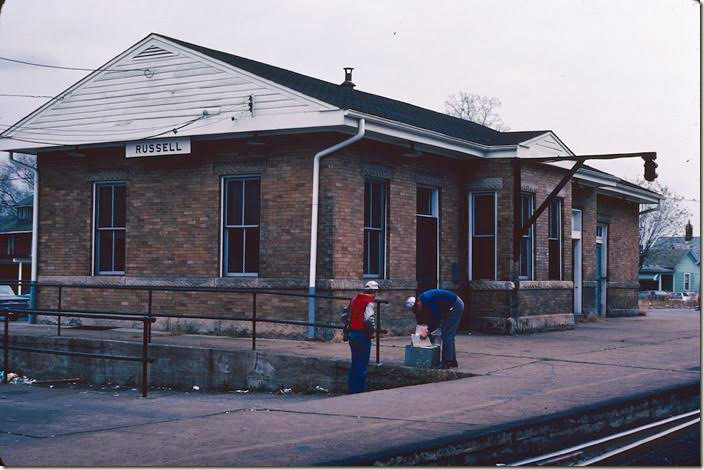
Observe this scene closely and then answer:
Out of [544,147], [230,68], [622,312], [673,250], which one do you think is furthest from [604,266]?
[673,250]

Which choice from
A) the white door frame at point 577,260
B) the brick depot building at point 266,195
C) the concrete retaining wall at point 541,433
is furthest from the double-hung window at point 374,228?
the white door frame at point 577,260

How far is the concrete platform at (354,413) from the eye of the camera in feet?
26.5

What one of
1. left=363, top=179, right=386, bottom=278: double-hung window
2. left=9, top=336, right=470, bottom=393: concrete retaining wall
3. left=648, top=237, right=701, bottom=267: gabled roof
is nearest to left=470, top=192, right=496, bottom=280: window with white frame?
left=363, top=179, right=386, bottom=278: double-hung window

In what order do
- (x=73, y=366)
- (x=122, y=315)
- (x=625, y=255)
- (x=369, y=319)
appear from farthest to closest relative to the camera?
(x=625, y=255) → (x=73, y=366) → (x=122, y=315) → (x=369, y=319)

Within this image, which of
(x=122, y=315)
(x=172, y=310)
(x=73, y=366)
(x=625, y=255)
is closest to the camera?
(x=122, y=315)

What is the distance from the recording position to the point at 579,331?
71.3 feet

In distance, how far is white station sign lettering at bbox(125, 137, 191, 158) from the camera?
60.4 ft

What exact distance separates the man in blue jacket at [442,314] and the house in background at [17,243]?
38.0 m

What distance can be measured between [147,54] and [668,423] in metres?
13.0

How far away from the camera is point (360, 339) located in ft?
43.0

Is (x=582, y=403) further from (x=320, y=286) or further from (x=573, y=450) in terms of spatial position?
(x=320, y=286)

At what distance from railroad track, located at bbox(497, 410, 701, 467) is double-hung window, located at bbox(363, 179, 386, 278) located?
847 cm

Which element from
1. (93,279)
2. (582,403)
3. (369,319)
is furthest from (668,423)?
(93,279)

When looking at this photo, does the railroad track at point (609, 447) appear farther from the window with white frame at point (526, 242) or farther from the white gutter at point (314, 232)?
the window with white frame at point (526, 242)
